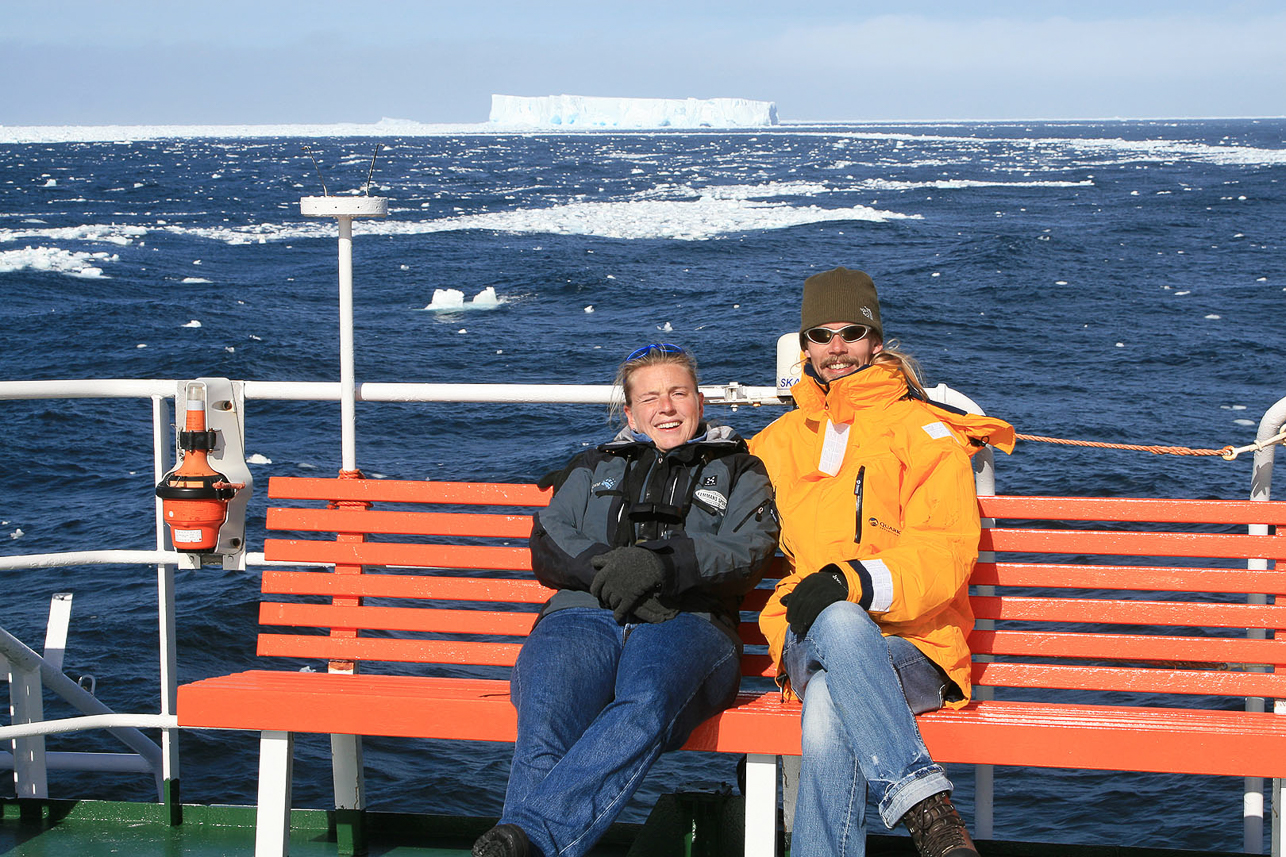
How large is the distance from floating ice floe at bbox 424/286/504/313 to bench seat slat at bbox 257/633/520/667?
1053 inches

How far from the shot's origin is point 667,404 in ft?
10.1

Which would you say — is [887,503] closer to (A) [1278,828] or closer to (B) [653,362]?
(B) [653,362]

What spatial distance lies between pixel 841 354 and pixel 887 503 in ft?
1.33

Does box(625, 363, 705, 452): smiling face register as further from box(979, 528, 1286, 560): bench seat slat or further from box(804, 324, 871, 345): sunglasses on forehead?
box(979, 528, 1286, 560): bench seat slat

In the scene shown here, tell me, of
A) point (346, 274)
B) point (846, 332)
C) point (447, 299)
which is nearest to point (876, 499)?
point (846, 332)

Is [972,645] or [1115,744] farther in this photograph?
[972,645]

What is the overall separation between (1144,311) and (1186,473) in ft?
43.3

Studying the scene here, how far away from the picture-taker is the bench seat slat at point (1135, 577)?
115 inches

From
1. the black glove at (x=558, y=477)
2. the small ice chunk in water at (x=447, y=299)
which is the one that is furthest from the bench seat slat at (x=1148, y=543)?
the small ice chunk in water at (x=447, y=299)

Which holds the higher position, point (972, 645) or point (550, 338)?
point (972, 645)

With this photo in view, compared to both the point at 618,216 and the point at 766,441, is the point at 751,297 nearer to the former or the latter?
the point at 618,216

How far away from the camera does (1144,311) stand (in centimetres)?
2709

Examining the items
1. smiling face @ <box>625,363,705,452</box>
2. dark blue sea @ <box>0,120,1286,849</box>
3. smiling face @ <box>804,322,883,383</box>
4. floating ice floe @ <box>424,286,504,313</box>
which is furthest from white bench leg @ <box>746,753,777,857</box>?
floating ice floe @ <box>424,286,504,313</box>

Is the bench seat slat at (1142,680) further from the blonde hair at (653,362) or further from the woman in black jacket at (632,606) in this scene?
the blonde hair at (653,362)
